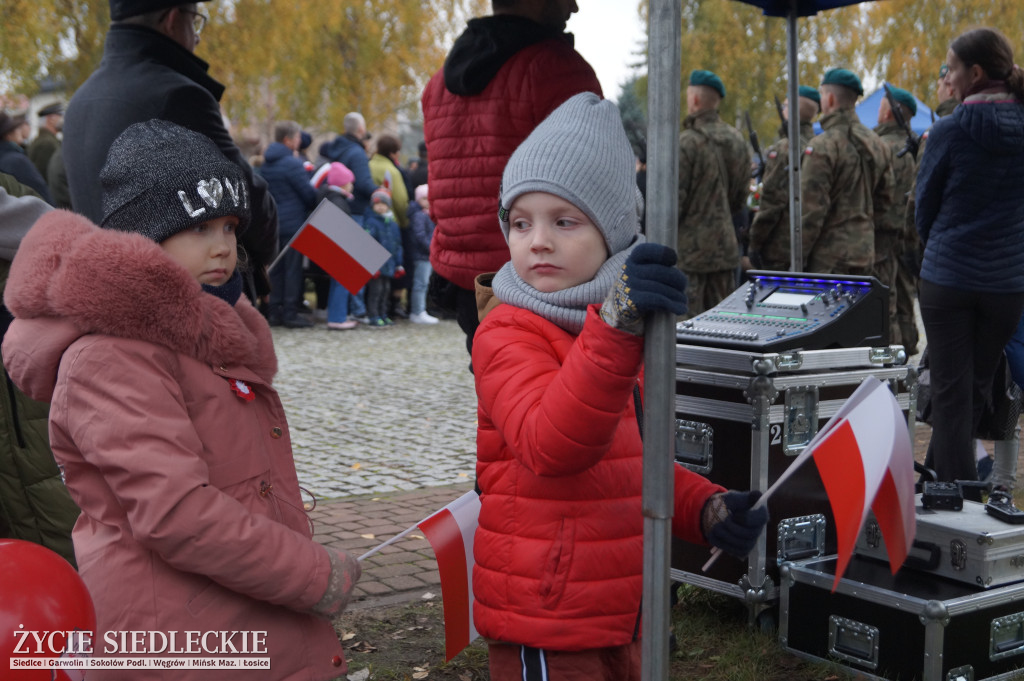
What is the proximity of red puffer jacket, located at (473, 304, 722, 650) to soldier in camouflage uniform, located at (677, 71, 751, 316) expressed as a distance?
5.62 meters

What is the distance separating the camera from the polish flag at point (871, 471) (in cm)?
208

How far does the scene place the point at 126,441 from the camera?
213 cm

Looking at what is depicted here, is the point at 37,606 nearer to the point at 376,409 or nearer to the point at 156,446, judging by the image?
the point at 156,446

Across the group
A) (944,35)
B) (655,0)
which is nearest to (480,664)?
(655,0)

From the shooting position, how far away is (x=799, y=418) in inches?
159

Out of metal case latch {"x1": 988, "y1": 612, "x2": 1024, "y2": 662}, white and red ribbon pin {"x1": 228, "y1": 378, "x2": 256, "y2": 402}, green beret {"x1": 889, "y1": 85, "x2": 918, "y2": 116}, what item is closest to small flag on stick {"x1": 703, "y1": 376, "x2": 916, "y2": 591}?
white and red ribbon pin {"x1": 228, "y1": 378, "x2": 256, "y2": 402}

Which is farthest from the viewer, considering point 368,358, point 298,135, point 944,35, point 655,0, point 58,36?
point 944,35

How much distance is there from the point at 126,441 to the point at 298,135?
11.7 m

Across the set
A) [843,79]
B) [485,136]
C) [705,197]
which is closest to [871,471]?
[485,136]

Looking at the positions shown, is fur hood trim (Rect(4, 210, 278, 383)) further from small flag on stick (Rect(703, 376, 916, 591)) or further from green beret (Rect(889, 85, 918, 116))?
green beret (Rect(889, 85, 918, 116))

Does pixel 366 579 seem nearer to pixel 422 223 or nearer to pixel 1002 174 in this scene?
pixel 1002 174

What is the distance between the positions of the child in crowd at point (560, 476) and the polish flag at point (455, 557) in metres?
0.44

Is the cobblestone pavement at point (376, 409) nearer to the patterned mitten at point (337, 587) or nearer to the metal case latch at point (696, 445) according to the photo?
the metal case latch at point (696, 445)

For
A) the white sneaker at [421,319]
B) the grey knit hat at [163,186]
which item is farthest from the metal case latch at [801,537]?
Answer: the white sneaker at [421,319]
